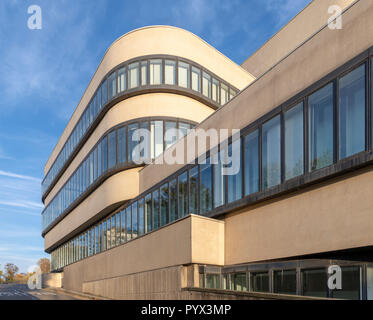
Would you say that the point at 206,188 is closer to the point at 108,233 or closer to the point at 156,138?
the point at 156,138

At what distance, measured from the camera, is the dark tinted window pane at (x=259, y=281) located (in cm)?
1512

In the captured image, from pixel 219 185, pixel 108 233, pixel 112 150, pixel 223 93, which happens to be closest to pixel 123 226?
pixel 108 233

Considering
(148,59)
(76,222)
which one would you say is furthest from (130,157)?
(76,222)

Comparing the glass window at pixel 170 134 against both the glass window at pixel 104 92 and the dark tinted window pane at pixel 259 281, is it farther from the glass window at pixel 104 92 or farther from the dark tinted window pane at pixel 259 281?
the dark tinted window pane at pixel 259 281

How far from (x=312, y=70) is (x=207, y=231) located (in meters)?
7.70

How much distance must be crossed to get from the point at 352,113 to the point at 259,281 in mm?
7049

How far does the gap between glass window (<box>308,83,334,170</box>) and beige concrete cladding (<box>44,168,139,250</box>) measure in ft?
51.8

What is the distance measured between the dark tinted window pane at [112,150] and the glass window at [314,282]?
17.3 m

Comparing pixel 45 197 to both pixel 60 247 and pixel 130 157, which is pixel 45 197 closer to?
pixel 60 247

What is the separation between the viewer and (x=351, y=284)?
11.7 metres

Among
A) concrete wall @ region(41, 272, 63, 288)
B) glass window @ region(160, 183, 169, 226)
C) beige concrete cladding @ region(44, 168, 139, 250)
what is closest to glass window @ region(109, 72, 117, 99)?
beige concrete cladding @ region(44, 168, 139, 250)

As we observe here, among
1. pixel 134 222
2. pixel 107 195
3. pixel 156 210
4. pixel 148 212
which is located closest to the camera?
pixel 156 210

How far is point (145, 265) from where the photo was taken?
849 inches

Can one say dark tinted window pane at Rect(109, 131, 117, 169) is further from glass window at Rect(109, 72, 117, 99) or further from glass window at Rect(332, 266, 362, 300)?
glass window at Rect(332, 266, 362, 300)
